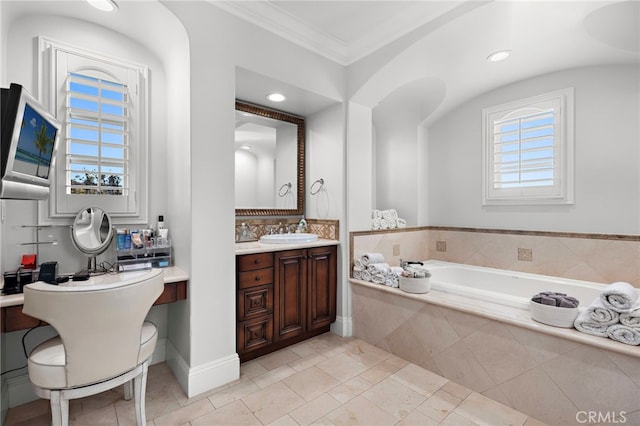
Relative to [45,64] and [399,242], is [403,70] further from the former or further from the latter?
[45,64]

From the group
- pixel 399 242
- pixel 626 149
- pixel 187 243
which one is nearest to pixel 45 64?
pixel 187 243

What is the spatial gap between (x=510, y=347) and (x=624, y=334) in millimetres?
544

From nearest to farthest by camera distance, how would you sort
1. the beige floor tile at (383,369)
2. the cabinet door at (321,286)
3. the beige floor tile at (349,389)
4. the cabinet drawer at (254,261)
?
the beige floor tile at (349,389) < the beige floor tile at (383,369) < the cabinet drawer at (254,261) < the cabinet door at (321,286)

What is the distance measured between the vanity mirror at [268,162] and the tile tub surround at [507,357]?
4.42ft

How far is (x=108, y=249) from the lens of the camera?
2.26 meters

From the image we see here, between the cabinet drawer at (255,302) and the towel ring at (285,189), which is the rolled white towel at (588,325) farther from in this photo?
the towel ring at (285,189)

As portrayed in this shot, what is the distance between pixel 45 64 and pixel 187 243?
1.48 meters

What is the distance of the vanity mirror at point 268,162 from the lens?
296 cm

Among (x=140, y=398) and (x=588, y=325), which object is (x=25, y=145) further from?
(x=588, y=325)

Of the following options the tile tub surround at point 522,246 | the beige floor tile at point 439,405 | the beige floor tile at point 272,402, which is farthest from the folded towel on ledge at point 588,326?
the beige floor tile at point 272,402

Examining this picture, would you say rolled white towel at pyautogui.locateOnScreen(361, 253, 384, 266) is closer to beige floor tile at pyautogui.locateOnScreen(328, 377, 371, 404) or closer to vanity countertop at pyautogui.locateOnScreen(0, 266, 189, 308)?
beige floor tile at pyautogui.locateOnScreen(328, 377, 371, 404)

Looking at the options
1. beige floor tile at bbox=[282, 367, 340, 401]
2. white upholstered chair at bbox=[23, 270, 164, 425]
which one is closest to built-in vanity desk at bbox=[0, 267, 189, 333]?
white upholstered chair at bbox=[23, 270, 164, 425]

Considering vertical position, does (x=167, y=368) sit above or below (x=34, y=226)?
below

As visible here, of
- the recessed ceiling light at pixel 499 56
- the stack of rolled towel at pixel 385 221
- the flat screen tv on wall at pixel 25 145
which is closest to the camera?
the flat screen tv on wall at pixel 25 145
